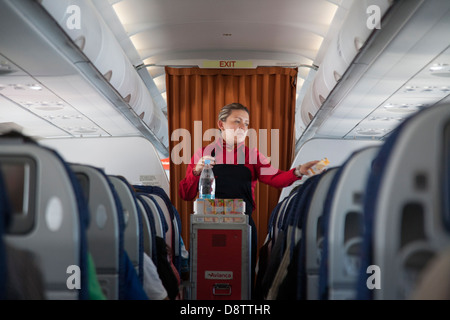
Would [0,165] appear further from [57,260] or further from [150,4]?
[150,4]

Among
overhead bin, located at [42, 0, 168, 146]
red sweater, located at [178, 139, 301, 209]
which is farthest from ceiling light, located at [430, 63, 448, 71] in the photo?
overhead bin, located at [42, 0, 168, 146]

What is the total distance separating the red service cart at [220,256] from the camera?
Answer: 3189mm

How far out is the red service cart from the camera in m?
3.19

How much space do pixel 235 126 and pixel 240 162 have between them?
0.98 ft

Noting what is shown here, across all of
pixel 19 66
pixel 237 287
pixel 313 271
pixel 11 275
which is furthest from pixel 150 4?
pixel 11 275

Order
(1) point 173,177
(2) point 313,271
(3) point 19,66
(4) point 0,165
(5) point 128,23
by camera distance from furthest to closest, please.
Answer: (1) point 173,177 < (5) point 128,23 < (3) point 19,66 < (2) point 313,271 < (4) point 0,165

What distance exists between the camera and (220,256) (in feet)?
10.6

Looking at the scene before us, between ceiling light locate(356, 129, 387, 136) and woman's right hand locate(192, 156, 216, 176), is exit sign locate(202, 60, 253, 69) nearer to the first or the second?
ceiling light locate(356, 129, 387, 136)

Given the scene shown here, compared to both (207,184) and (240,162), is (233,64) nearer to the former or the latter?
(240,162)

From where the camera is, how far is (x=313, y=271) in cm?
184

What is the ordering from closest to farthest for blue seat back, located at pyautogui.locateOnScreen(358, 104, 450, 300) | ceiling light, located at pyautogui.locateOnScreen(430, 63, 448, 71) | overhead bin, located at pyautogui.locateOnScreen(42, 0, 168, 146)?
blue seat back, located at pyautogui.locateOnScreen(358, 104, 450, 300)
overhead bin, located at pyautogui.locateOnScreen(42, 0, 168, 146)
ceiling light, located at pyautogui.locateOnScreen(430, 63, 448, 71)

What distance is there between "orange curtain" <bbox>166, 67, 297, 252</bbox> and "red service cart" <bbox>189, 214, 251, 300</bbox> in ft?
10.1

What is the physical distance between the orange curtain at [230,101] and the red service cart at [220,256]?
309 cm

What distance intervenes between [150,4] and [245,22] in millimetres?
1095
